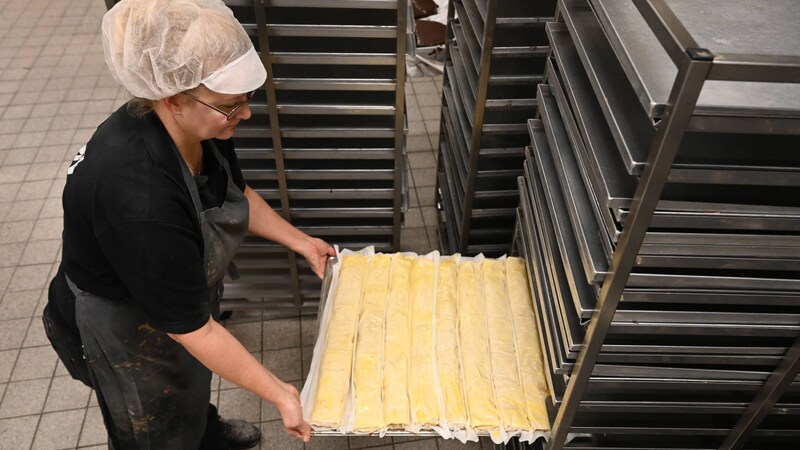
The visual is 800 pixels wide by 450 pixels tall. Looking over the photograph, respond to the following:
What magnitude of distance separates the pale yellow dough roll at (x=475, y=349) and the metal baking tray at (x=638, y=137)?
0.81 meters

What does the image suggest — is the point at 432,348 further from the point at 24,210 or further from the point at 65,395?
the point at 24,210

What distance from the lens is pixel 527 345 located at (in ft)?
6.09

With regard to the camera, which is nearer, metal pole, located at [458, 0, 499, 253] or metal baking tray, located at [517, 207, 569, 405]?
metal baking tray, located at [517, 207, 569, 405]

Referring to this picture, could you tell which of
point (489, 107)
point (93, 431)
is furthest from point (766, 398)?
point (93, 431)

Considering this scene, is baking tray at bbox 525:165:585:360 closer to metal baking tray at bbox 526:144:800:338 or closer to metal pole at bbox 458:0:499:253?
metal baking tray at bbox 526:144:800:338

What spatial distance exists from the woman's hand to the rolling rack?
2.69ft

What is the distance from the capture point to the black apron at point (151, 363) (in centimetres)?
168

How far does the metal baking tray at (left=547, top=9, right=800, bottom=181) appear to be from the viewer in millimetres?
1085

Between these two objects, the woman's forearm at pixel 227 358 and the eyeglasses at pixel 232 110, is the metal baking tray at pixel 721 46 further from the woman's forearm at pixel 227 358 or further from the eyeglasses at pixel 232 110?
the woman's forearm at pixel 227 358

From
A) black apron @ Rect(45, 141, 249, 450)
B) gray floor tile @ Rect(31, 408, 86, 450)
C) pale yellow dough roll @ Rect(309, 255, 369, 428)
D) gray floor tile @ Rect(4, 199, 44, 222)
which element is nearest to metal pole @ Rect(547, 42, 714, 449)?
pale yellow dough roll @ Rect(309, 255, 369, 428)

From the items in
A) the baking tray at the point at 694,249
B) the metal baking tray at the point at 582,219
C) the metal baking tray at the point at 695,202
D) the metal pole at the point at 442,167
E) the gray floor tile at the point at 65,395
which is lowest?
the gray floor tile at the point at 65,395

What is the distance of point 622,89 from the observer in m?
1.31

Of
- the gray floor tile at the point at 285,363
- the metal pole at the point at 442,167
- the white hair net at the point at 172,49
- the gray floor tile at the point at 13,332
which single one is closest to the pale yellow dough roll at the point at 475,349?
the metal pole at the point at 442,167

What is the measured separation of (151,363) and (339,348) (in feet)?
1.92
